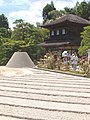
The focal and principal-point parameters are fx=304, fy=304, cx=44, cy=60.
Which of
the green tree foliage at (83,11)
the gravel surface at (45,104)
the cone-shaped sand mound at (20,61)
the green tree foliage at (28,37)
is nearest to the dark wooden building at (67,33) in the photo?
the green tree foliage at (28,37)

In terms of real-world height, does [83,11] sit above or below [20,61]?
above

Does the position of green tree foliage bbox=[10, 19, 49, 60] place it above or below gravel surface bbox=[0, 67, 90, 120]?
above

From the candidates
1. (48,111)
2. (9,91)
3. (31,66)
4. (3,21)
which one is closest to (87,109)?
(48,111)

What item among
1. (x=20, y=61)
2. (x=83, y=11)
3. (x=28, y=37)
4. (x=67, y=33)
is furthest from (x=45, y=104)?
(x=83, y=11)

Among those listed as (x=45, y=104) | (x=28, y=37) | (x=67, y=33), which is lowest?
(x=45, y=104)

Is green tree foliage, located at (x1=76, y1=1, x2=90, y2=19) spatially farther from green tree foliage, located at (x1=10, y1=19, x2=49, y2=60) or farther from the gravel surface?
the gravel surface

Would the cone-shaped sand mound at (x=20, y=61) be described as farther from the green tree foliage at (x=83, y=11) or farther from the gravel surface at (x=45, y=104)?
the green tree foliage at (x=83, y=11)

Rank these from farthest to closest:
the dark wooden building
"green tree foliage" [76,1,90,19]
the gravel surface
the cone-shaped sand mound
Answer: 1. "green tree foliage" [76,1,90,19]
2. the dark wooden building
3. the cone-shaped sand mound
4. the gravel surface

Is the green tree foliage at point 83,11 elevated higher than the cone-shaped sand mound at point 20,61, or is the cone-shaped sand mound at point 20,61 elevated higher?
the green tree foliage at point 83,11

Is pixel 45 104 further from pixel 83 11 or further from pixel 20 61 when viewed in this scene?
pixel 83 11

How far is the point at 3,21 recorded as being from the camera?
6144 centimetres

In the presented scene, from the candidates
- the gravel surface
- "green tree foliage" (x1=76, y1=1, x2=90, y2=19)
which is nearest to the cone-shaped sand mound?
the gravel surface

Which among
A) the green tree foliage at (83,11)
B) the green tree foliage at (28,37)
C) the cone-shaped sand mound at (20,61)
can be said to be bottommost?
the cone-shaped sand mound at (20,61)

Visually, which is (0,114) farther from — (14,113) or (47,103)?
(47,103)
